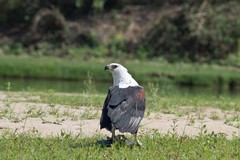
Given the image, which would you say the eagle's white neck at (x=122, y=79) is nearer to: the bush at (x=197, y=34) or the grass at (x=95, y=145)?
the grass at (x=95, y=145)

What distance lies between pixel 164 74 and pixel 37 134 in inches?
668

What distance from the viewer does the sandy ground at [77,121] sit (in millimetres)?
10117

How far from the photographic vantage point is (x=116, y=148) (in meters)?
8.62

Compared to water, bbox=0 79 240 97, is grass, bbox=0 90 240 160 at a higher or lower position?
higher

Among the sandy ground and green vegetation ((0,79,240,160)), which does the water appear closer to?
the sandy ground

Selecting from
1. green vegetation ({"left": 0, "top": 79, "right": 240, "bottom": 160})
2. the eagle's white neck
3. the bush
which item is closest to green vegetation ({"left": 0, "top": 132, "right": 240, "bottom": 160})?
green vegetation ({"left": 0, "top": 79, "right": 240, "bottom": 160})

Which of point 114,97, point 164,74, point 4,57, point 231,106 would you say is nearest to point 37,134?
point 114,97

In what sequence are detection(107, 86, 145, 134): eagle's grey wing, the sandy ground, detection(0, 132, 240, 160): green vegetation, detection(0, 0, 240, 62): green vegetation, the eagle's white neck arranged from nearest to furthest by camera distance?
detection(0, 132, 240, 160): green vegetation
detection(107, 86, 145, 134): eagle's grey wing
the eagle's white neck
the sandy ground
detection(0, 0, 240, 62): green vegetation

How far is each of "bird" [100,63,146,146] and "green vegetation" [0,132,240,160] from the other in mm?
288

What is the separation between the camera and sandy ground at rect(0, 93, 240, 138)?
398 inches

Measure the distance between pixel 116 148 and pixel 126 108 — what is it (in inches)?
22.3

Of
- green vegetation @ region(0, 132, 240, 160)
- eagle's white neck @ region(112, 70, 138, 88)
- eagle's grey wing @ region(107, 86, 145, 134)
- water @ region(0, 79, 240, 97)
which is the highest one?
eagle's white neck @ region(112, 70, 138, 88)

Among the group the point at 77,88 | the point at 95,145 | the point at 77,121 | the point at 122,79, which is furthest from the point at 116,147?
the point at 77,88

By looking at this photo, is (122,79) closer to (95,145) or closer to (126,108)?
(126,108)
